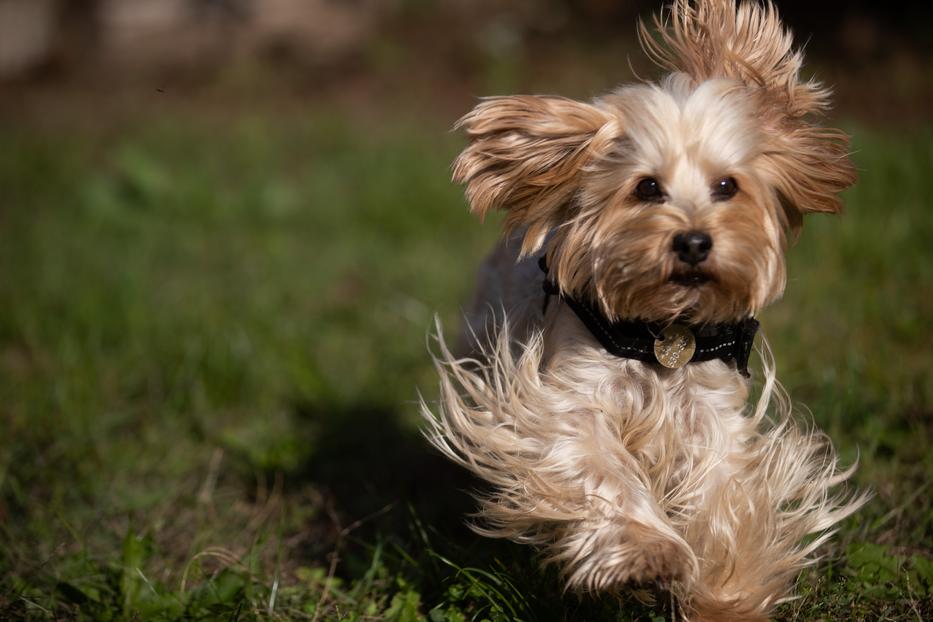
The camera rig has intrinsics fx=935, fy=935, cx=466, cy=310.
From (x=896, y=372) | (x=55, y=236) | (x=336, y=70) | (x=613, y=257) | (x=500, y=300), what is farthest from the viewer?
(x=336, y=70)

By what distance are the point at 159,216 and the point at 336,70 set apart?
5373 millimetres

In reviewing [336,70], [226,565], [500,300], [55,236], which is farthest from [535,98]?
[336,70]

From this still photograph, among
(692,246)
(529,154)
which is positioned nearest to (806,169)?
(692,246)

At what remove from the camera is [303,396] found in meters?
4.35

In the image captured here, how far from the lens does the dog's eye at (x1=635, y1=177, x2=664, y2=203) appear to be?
8.00 ft

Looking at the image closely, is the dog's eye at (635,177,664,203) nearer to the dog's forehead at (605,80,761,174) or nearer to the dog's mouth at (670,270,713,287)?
the dog's forehead at (605,80,761,174)

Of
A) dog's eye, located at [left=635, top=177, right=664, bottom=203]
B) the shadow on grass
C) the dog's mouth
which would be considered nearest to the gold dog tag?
the dog's mouth

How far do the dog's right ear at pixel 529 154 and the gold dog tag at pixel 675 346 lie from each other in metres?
0.43

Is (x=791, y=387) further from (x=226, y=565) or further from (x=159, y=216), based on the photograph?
(x=159, y=216)

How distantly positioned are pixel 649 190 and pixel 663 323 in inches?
14.3

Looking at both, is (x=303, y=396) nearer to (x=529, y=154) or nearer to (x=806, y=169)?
(x=529, y=154)

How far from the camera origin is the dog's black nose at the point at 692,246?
7.54 ft

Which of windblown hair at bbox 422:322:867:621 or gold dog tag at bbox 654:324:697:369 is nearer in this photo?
windblown hair at bbox 422:322:867:621

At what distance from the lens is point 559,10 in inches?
512
